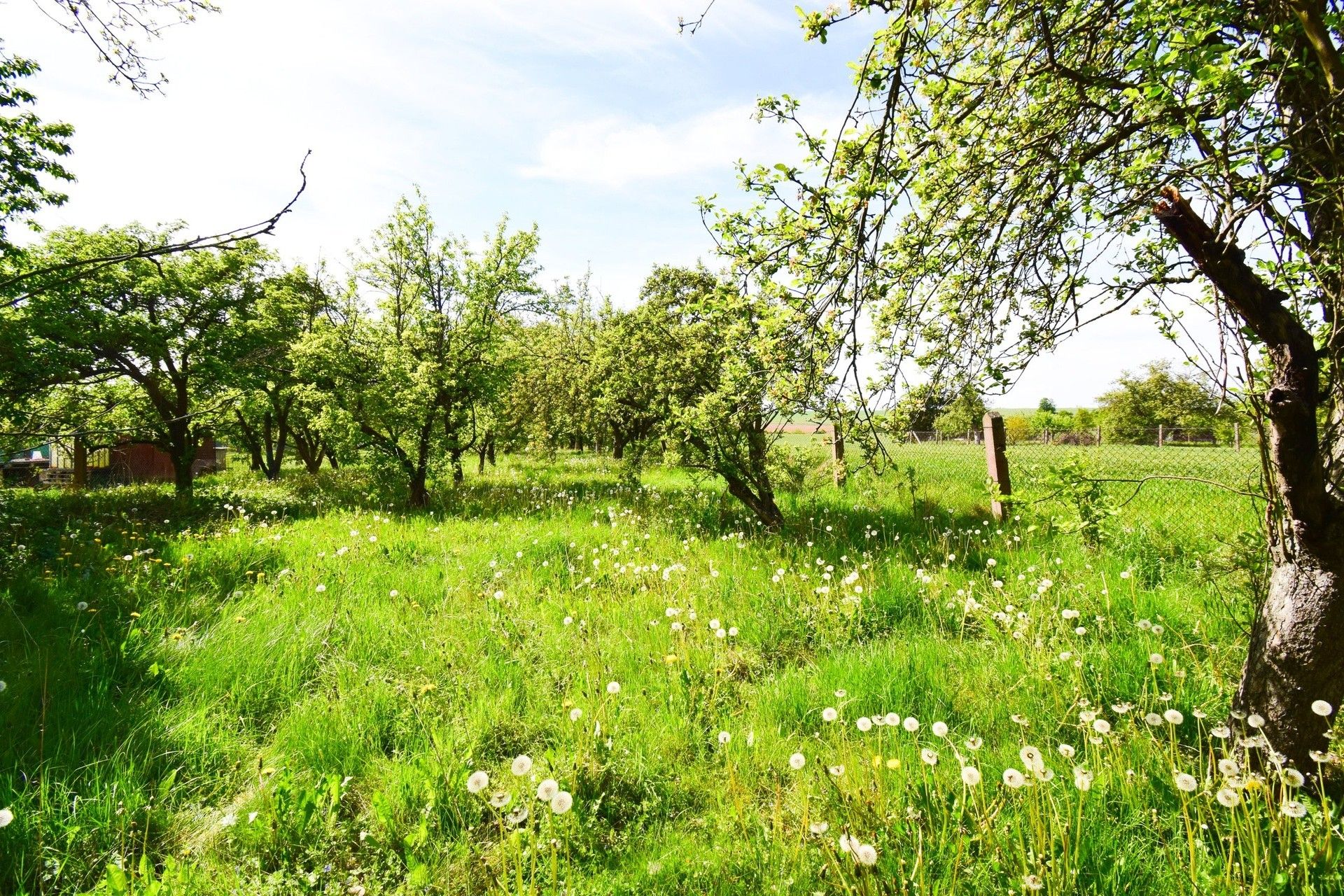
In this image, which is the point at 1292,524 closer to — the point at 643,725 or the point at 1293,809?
the point at 1293,809

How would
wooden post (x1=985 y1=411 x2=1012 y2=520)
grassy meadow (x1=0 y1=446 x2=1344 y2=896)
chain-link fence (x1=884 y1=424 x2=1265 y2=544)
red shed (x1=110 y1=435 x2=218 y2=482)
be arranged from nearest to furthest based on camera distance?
grassy meadow (x1=0 y1=446 x2=1344 y2=896) < chain-link fence (x1=884 y1=424 x2=1265 y2=544) < wooden post (x1=985 y1=411 x2=1012 y2=520) < red shed (x1=110 y1=435 x2=218 y2=482)

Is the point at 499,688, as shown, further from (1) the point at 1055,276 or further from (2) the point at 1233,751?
(1) the point at 1055,276

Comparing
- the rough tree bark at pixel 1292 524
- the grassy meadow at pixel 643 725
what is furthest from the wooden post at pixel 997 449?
the rough tree bark at pixel 1292 524

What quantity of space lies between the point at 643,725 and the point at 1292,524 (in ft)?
10.8

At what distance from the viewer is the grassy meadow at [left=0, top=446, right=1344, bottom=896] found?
7.07 feet

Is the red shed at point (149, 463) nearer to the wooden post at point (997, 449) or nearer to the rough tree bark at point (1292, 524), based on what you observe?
the wooden post at point (997, 449)

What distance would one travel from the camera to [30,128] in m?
9.20

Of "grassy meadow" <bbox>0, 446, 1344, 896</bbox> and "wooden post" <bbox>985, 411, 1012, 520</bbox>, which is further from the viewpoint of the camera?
"wooden post" <bbox>985, 411, 1012, 520</bbox>

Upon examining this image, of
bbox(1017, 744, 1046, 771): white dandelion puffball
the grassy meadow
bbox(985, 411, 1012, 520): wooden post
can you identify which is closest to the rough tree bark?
the grassy meadow

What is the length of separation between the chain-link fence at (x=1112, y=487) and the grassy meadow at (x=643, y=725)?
1.56ft

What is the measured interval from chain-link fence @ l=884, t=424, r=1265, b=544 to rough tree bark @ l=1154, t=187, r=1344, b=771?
0.58ft

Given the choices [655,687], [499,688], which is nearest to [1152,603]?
[655,687]

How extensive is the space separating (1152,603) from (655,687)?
13.0 feet

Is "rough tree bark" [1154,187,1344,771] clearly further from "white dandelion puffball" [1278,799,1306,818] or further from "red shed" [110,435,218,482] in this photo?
"red shed" [110,435,218,482]
